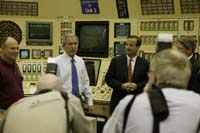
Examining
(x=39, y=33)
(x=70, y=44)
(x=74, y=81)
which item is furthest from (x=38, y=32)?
(x=74, y=81)

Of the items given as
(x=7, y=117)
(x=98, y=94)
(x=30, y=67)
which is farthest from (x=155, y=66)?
(x=30, y=67)

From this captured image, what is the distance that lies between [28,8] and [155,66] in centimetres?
456

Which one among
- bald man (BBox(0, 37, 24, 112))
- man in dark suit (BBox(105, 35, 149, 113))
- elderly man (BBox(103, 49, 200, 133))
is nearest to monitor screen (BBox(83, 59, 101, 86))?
man in dark suit (BBox(105, 35, 149, 113))

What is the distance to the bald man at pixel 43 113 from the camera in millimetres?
2789

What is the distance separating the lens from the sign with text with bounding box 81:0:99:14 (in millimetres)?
6191

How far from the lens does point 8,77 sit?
4387 millimetres

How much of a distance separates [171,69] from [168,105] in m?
0.18

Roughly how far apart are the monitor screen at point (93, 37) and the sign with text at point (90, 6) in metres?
0.19

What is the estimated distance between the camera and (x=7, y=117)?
2875 mm

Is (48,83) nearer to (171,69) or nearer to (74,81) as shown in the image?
(171,69)

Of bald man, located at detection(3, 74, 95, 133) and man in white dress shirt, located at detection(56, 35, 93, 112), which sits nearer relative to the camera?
bald man, located at detection(3, 74, 95, 133)

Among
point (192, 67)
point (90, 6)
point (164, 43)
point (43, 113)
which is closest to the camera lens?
point (43, 113)

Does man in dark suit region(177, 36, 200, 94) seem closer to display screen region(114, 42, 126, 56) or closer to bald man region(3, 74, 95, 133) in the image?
display screen region(114, 42, 126, 56)

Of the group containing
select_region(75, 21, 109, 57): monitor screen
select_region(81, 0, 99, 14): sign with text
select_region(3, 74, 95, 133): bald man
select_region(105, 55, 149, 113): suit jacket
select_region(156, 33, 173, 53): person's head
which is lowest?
select_region(3, 74, 95, 133): bald man
